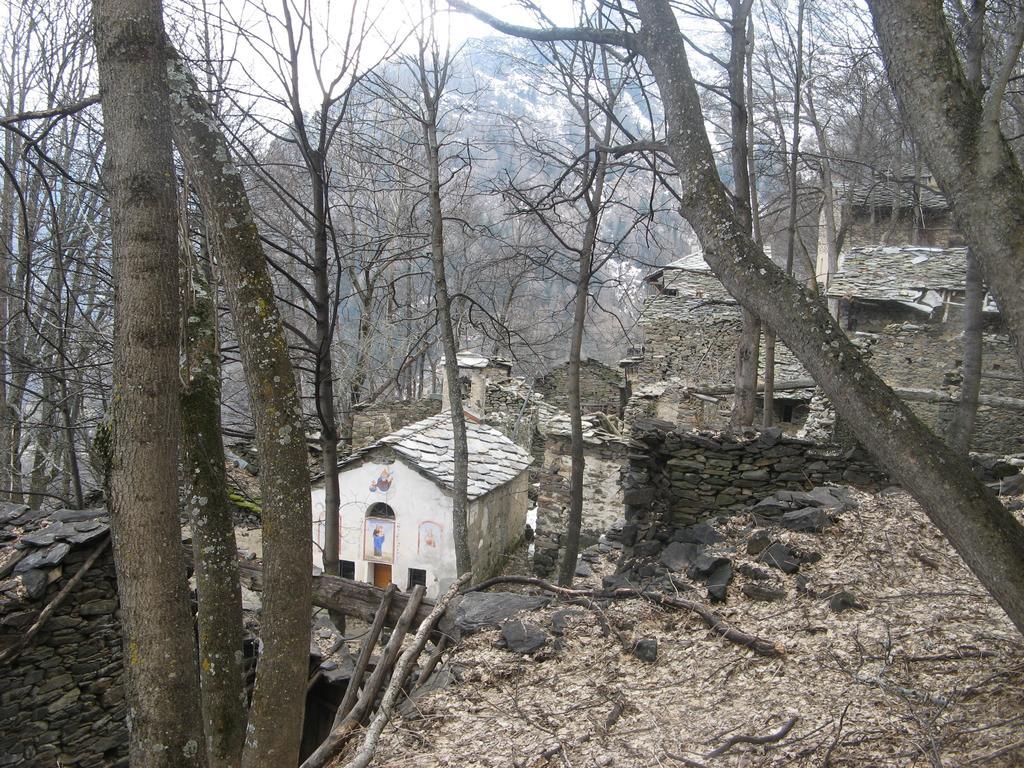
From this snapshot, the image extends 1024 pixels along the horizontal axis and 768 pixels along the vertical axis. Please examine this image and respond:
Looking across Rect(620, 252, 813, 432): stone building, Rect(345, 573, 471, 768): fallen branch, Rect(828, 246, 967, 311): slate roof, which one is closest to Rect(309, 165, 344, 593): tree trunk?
Rect(345, 573, 471, 768): fallen branch

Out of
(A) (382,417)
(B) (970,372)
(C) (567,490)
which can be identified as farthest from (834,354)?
(A) (382,417)

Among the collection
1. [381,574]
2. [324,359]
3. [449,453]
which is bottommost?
[381,574]

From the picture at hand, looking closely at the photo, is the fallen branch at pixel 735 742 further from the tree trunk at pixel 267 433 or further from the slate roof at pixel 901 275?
the slate roof at pixel 901 275

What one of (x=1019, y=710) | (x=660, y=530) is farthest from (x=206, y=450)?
(x=660, y=530)

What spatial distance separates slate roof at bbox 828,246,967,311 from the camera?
15.8 m

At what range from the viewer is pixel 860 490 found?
302 inches

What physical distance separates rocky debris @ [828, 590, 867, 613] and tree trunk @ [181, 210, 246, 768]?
3.96m

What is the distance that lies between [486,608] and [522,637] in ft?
1.88

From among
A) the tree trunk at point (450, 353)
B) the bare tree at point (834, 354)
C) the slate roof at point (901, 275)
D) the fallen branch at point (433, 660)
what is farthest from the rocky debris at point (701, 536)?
the slate roof at point (901, 275)

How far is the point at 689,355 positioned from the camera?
19.9 metres

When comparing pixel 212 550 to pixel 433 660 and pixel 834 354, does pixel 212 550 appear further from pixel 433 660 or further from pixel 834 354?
pixel 834 354

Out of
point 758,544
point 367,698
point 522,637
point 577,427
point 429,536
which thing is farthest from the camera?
point 429,536

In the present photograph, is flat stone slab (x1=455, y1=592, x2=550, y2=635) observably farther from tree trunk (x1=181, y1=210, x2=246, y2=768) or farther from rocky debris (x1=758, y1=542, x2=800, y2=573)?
tree trunk (x1=181, y1=210, x2=246, y2=768)

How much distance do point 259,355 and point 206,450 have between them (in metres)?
0.82
